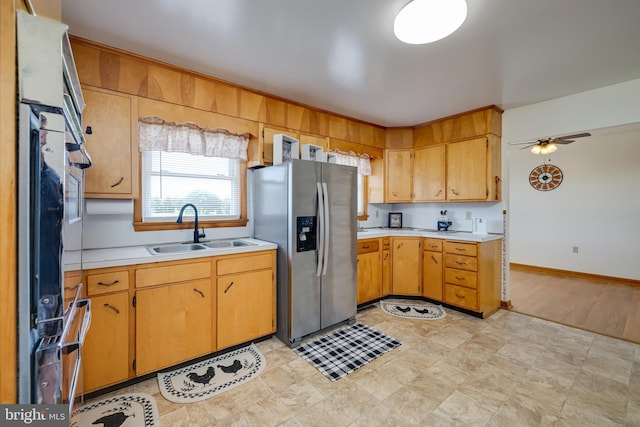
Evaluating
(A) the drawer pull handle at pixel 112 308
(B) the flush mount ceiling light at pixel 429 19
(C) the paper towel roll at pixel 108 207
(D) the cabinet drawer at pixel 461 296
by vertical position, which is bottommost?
(D) the cabinet drawer at pixel 461 296

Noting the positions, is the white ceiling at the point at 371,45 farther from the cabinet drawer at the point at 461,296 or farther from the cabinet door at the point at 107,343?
the cabinet drawer at the point at 461,296

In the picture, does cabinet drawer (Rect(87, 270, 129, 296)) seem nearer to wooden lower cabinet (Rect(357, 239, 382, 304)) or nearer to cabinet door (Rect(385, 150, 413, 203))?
wooden lower cabinet (Rect(357, 239, 382, 304))

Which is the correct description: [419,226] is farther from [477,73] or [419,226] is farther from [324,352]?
[324,352]

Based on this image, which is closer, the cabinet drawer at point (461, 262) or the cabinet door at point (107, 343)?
the cabinet door at point (107, 343)

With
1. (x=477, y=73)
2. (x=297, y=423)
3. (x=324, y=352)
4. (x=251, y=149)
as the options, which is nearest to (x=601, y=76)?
(x=477, y=73)

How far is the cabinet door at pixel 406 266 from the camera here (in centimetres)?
356

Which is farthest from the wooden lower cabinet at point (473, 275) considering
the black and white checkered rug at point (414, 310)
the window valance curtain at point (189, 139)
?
the window valance curtain at point (189, 139)

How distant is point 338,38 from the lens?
1.94 meters

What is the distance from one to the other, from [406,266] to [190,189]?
284 centimetres

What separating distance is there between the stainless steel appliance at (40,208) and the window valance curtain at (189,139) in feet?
5.77

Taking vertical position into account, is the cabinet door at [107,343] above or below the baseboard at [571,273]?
above

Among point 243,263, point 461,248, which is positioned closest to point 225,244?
point 243,263

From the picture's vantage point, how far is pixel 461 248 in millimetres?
3168

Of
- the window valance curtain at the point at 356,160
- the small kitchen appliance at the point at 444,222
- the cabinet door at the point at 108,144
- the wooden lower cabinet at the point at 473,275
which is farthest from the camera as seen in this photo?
the small kitchen appliance at the point at 444,222
